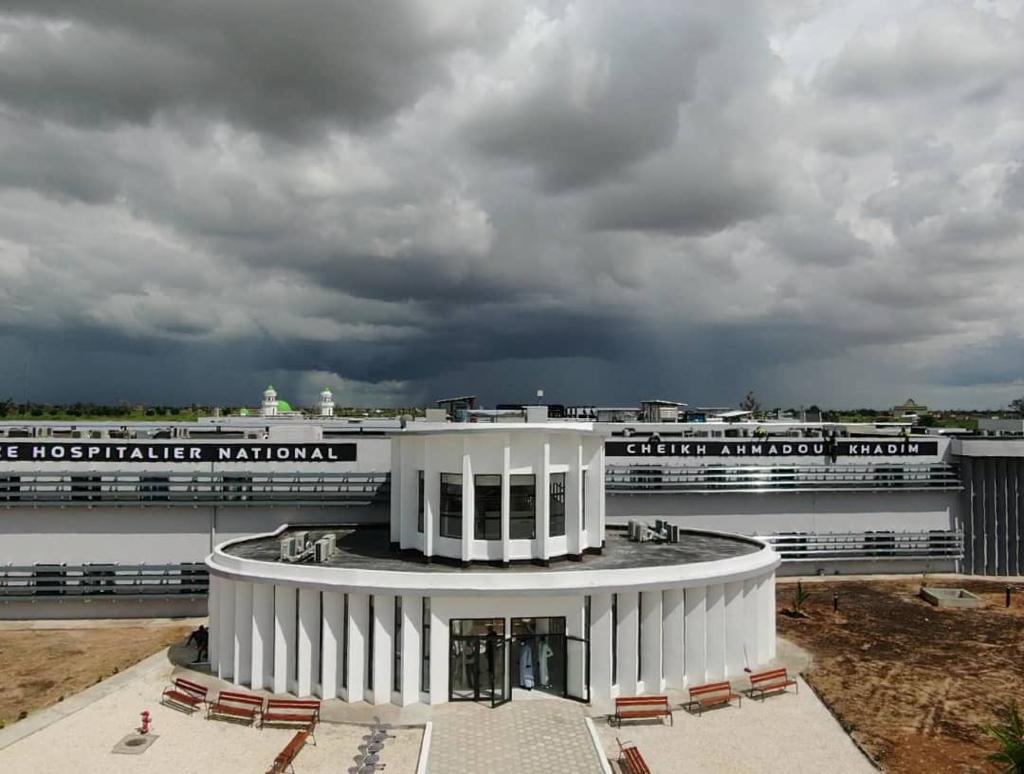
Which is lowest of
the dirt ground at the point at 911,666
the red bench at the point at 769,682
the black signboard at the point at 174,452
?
the dirt ground at the point at 911,666

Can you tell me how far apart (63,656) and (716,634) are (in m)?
27.8

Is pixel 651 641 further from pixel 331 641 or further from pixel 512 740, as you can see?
pixel 331 641

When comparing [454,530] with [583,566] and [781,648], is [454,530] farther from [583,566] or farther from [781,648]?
[781,648]

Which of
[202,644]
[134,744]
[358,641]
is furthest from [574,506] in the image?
[134,744]

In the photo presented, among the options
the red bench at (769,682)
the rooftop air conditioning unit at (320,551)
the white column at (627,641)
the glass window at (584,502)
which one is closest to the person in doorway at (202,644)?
the rooftop air conditioning unit at (320,551)

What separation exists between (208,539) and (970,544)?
46.7m

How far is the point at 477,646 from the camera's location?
24750 millimetres

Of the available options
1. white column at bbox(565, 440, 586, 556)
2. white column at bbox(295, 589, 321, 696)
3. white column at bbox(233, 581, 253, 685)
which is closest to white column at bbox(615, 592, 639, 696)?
white column at bbox(565, 440, 586, 556)

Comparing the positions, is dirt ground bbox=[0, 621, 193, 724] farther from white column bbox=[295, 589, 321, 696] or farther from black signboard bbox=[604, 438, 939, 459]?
black signboard bbox=[604, 438, 939, 459]

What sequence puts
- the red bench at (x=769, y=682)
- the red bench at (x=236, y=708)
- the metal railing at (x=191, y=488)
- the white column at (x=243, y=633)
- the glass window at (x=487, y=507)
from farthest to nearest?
the metal railing at (x=191, y=488) → the glass window at (x=487, y=507) → the white column at (x=243, y=633) → the red bench at (x=769, y=682) → the red bench at (x=236, y=708)

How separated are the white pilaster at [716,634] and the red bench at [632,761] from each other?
6.67m

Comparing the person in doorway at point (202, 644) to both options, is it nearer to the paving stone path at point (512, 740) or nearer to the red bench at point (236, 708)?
the red bench at point (236, 708)

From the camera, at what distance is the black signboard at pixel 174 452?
3906 centimetres

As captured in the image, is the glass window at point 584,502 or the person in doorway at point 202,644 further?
the glass window at point 584,502
